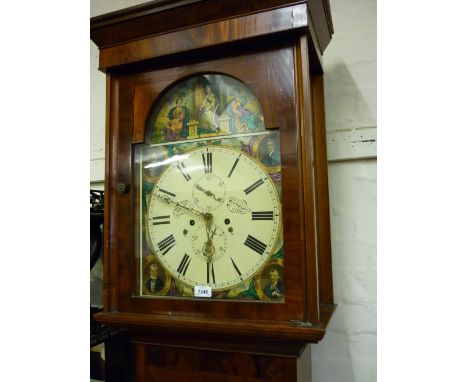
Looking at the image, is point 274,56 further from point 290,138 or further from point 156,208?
point 156,208

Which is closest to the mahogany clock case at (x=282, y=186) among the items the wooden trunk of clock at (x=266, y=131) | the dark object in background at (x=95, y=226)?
the wooden trunk of clock at (x=266, y=131)

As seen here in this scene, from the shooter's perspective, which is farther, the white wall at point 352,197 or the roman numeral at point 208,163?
the white wall at point 352,197

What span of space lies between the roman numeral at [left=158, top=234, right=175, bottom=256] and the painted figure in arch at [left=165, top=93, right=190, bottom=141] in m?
0.23

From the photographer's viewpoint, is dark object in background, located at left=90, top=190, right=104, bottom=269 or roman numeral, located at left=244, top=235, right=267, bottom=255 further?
dark object in background, located at left=90, top=190, right=104, bottom=269

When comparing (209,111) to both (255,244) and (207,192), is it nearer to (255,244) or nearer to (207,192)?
(207,192)

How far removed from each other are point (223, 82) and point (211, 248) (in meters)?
0.37

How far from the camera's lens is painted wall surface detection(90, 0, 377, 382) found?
40.8 inches

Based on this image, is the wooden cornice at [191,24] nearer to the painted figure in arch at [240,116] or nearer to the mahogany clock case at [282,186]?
the mahogany clock case at [282,186]

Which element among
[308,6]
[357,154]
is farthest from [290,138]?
[357,154]

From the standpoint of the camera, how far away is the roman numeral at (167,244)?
0.84 meters

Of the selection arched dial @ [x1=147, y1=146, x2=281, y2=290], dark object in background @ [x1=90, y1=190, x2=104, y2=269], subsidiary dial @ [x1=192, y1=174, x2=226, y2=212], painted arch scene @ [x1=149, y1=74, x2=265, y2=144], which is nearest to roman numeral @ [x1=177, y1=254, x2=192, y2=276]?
arched dial @ [x1=147, y1=146, x2=281, y2=290]

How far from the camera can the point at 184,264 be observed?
822mm

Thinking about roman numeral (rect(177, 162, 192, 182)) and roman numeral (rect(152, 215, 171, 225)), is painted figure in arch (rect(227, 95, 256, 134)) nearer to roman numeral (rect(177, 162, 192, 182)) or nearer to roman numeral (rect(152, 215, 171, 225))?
roman numeral (rect(177, 162, 192, 182))

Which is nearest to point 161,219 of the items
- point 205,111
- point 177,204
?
point 177,204
